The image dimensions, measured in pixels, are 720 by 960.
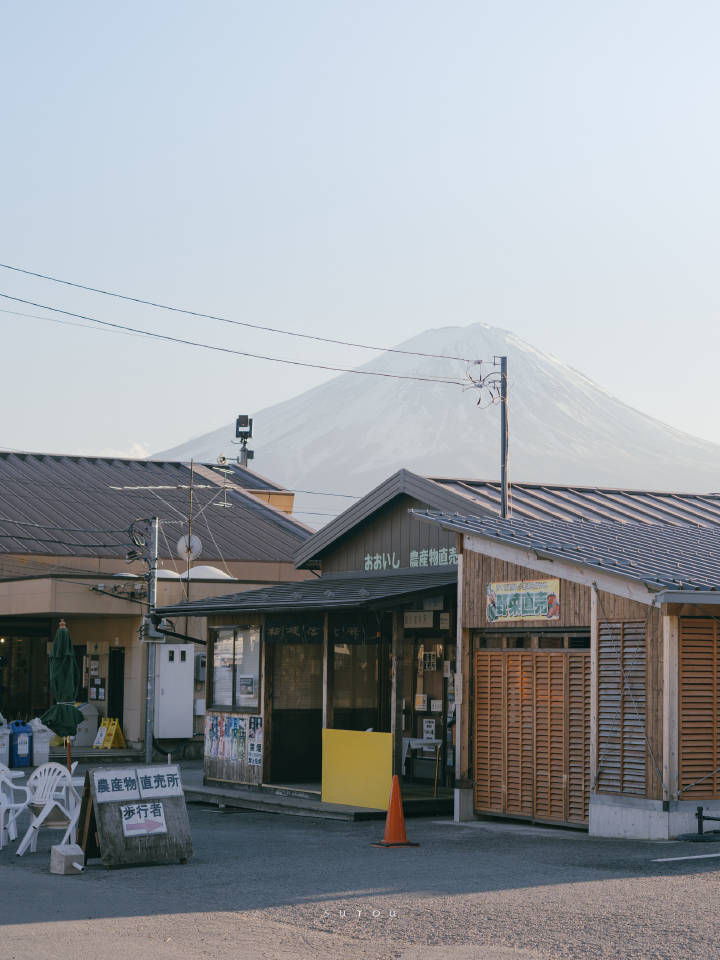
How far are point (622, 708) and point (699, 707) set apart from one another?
3.00 feet

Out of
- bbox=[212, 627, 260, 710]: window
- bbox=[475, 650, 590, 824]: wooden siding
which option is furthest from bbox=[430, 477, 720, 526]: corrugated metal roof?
bbox=[475, 650, 590, 824]: wooden siding

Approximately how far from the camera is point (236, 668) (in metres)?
23.1

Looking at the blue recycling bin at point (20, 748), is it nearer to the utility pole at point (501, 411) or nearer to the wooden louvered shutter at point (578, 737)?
the utility pole at point (501, 411)

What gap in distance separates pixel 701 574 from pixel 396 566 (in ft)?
26.1

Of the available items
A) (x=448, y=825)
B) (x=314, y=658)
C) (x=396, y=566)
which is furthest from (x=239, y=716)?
(x=448, y=825)

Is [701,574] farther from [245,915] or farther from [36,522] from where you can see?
[36,522]

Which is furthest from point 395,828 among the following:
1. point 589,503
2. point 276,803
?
point 589,503

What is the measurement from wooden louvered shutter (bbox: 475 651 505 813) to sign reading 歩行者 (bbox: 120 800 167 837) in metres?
5.76

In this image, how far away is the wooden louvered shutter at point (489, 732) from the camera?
18375 mm

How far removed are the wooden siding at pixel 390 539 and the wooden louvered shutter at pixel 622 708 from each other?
565 centimetres

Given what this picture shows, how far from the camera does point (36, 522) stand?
37.6 meters

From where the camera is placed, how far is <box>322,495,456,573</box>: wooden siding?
22.4 meters

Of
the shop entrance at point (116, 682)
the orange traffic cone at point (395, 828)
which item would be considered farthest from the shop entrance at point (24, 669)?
the orange traffic cone at point (395, 828)

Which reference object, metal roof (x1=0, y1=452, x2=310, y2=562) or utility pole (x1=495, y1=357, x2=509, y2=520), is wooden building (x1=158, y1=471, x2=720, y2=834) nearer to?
utility pole (x1=495, y1=357, x2=509, y2=520)
